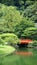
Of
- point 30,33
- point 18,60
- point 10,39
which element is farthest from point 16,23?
point 18,60

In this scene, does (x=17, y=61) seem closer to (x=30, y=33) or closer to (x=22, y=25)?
(x=30, y=33)

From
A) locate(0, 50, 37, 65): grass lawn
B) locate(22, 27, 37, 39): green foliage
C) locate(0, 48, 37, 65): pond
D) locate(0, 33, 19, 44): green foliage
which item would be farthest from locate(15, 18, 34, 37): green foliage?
locate(0, 50, 37, 65): grass lawn

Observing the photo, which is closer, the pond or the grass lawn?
the grass lawn

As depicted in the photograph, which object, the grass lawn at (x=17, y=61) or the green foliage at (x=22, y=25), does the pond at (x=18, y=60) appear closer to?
the grass lawn at (x=17, y=61)

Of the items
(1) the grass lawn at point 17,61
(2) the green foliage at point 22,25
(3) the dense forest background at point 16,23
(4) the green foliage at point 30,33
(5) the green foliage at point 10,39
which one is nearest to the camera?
(1) the grass lawn at point 17,61

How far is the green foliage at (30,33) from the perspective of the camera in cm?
4894

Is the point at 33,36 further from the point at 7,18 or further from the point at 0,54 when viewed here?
the point at 0,54

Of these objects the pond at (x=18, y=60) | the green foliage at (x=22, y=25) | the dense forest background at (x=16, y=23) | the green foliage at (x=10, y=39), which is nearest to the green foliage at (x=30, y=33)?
the dense forest background at (x=16, y=23)

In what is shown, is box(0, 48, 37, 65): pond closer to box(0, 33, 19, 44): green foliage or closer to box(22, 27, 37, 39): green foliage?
box(0, 33, 19, 44): green foliage

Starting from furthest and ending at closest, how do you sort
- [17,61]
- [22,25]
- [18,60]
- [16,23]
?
[22,25]
[16,23]
[18,60]
[17,61]

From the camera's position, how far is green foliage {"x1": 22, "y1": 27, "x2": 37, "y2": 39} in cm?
4894

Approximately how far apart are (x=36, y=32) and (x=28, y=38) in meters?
1.62

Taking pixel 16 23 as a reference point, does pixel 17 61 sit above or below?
above

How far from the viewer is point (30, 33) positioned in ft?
161
